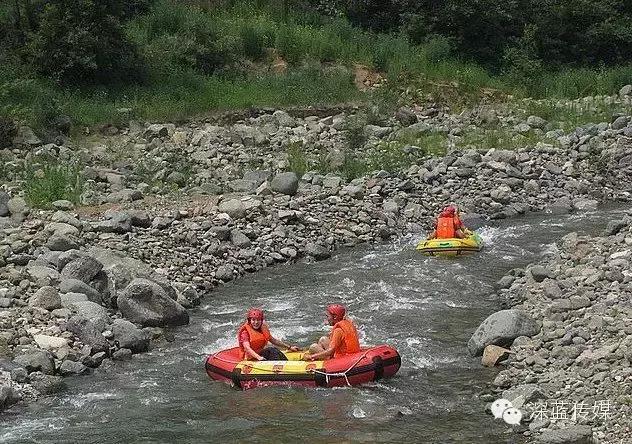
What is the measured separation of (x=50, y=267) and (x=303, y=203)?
594 cm

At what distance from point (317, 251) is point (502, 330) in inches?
221

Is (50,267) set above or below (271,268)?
above

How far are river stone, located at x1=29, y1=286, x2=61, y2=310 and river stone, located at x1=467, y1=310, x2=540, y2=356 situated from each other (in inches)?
216

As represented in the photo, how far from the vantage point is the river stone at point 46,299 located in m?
11.0

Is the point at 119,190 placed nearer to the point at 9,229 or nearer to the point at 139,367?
the point at 9,229

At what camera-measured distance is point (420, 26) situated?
3169cm

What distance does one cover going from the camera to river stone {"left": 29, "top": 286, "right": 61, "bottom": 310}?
11.0 meters

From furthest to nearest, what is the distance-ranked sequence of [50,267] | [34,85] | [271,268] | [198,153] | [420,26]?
[420,26]
[34,85]
[198,153]
[271,268]
[50,267]

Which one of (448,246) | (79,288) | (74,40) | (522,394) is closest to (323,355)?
(522,394)

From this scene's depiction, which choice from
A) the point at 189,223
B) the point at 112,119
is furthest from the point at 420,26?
the point at 189,223

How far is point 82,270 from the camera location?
12062 millimetres

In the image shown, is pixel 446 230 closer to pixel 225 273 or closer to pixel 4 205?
pixel 225 273

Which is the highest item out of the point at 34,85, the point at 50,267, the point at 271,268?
the point at 34,85

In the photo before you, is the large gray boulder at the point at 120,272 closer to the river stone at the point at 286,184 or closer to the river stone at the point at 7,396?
the river stone at the point at 7,396
